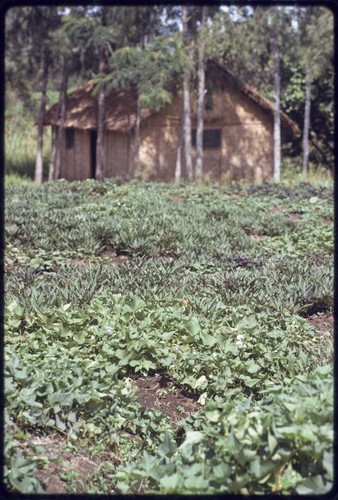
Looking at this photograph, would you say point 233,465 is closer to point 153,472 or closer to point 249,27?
point 153,472

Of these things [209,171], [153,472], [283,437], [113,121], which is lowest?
[153,472]

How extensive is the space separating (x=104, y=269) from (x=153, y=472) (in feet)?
13.0

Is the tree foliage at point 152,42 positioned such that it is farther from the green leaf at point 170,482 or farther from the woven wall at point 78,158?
the green leaf at point 170,482

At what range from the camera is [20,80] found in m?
26.5

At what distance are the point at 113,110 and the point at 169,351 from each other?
2363cm

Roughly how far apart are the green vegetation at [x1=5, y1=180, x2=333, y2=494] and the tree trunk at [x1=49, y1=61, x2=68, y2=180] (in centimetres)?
1769

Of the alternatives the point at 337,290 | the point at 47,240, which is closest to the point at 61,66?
the point at 47,240

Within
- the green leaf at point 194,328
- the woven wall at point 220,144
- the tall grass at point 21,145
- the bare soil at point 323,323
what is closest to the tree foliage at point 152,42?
the woven wall at point 220,144

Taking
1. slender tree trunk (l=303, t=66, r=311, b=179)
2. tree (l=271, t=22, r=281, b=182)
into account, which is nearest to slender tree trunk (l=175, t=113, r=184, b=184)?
tree (l=271, t=22, r=281, b=182)

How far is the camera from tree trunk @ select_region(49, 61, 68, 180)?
26.5 m

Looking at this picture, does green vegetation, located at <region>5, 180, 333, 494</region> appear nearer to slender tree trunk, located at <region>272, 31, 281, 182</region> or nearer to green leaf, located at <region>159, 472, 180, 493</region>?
green leaf, located at <region>159, 472, 180, 493</region>

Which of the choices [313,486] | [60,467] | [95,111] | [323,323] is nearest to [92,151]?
[95,111]

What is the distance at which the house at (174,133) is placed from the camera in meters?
26.8

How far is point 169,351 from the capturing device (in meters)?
4.68
